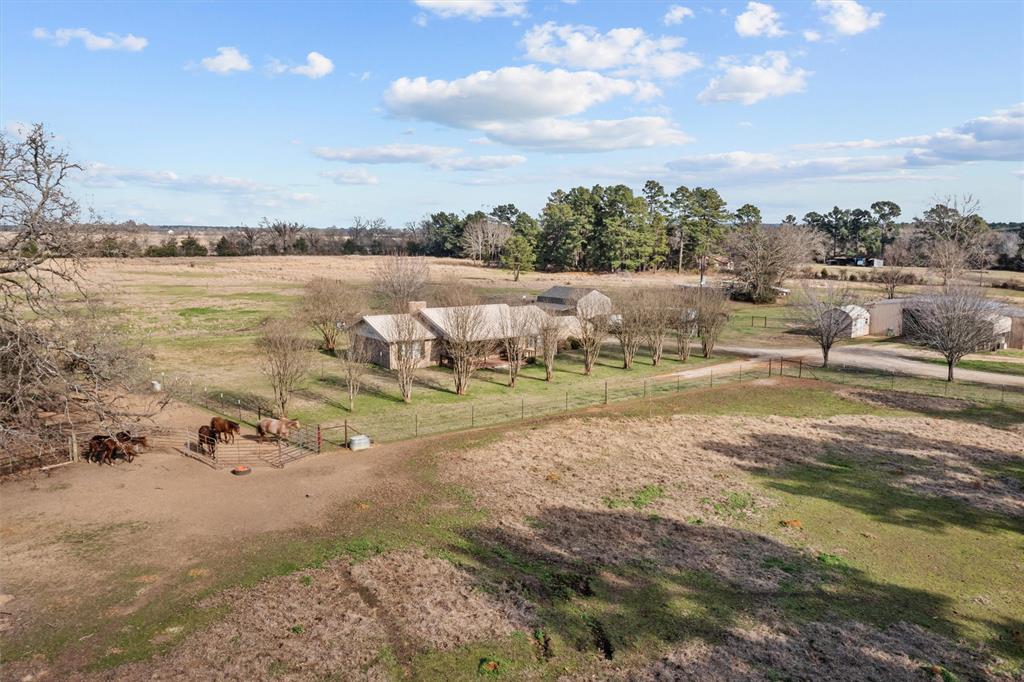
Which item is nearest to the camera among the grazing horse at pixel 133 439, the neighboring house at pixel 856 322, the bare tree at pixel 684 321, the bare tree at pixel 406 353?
the grazing horse at pixel 133 439

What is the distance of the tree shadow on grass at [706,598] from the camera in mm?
14461

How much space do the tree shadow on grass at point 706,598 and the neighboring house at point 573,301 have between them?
28.1m

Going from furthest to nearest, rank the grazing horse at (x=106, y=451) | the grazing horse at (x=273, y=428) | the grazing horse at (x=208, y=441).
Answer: the grazing horse at (x=273, y=428)
the grazing horse at (x=208, y=441)
the grazing horse at (x=106, y=451)

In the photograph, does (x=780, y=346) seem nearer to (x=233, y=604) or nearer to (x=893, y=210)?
(x=233, y=604)

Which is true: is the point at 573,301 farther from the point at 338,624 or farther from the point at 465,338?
the point at 338,624

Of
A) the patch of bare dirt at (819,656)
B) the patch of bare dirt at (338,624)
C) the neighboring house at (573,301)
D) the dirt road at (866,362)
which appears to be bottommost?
the patch of bare dirt at (819,656)

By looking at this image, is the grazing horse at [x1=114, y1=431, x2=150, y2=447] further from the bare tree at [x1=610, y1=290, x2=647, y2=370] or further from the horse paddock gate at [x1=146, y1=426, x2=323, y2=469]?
the bare tree at [x1=610, y1=290, x2=647, y2=370]

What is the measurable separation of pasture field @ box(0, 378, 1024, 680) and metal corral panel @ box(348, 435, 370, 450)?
0.62 meters

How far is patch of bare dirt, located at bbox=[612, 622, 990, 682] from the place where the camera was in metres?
13.7

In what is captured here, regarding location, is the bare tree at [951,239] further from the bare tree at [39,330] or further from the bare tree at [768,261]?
the bare tree at [39,330]

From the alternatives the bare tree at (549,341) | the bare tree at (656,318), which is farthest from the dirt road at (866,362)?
the bare tree at (549,341)

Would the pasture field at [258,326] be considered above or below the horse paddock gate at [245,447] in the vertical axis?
above

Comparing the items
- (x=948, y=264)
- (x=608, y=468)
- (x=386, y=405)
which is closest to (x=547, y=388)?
(x=386, y=405)

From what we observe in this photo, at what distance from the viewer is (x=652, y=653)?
562 inches
